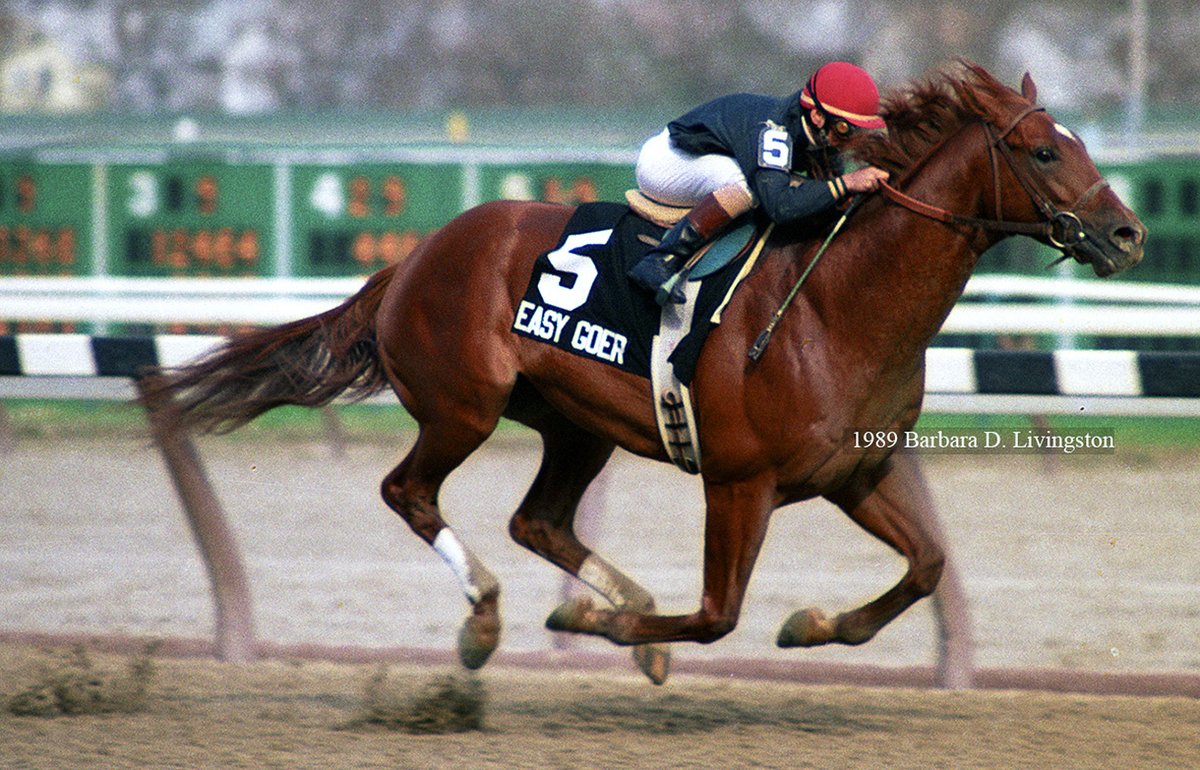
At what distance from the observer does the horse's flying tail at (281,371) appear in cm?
477

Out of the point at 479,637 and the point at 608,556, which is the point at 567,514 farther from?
the point at 608,556

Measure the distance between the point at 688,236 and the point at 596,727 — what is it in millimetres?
1294

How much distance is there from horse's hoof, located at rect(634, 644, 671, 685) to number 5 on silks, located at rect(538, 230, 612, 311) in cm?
94

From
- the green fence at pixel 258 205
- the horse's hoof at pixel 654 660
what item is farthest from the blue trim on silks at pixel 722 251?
the green fence at pixel 258 205

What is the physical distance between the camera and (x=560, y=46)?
99.1 feet

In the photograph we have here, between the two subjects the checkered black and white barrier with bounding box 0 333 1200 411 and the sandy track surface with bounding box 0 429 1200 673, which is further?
the sandy track surface with bounding box 0 429 1200 673

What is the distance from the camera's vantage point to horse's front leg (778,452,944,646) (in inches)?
161

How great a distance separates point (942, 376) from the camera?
4570 millimetres

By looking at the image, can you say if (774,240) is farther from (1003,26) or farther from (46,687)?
(1003,26)

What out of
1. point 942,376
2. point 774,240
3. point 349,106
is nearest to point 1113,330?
point 942,376

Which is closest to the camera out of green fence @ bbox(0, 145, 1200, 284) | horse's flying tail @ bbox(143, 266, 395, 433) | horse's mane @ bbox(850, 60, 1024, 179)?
horse's mane @ bbox(850, 60, 1024, 179)

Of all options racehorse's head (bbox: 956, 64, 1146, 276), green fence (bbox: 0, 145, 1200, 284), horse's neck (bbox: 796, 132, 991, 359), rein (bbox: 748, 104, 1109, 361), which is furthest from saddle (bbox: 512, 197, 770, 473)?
green fence (bbox: 0, 145, 1200, 284)

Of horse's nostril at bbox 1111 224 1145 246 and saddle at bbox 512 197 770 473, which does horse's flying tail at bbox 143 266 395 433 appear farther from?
horse's nostril at bbox 1111 224 1145 246

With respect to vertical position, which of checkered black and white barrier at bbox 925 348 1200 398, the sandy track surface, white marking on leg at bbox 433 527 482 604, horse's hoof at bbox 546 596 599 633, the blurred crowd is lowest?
the sandy track surface
